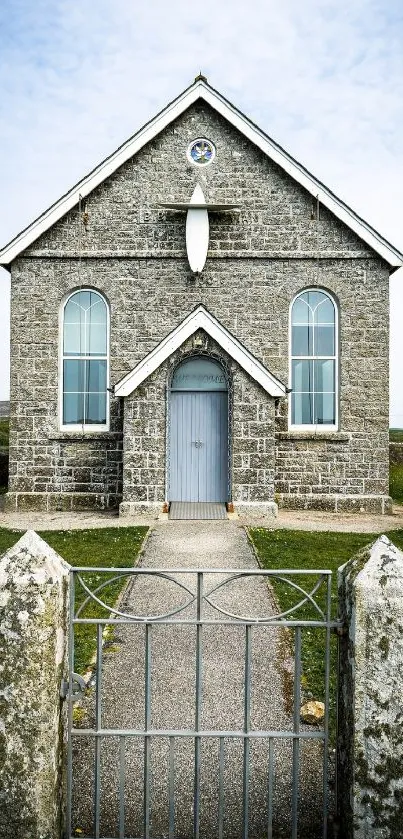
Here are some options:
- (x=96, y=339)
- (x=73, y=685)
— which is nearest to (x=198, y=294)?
(x=96, y=339)

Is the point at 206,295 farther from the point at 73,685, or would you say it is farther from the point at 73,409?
the point at 73,685

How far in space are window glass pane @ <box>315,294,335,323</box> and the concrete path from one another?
9.16 m

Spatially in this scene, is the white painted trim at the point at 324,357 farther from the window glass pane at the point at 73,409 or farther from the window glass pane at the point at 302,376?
the window glass pane at the point at 73,409

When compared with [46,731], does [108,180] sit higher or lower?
higher

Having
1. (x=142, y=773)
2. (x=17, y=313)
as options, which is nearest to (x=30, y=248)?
(x=17, y=313)

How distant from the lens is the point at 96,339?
1526cm

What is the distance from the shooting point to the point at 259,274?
14977 millimetres

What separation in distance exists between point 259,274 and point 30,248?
5.10m

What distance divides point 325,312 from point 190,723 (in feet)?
39.3

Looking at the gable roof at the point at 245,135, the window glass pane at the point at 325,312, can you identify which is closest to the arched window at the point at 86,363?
the gable roof at the point at 245,135

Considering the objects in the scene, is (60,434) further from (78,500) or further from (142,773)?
(142,773)

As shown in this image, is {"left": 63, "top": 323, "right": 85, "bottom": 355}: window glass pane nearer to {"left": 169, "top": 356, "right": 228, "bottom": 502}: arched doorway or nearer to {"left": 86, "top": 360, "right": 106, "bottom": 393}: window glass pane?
{"left": 86, "top": 360, "right": 106, "bottom": 393}: window glass pane

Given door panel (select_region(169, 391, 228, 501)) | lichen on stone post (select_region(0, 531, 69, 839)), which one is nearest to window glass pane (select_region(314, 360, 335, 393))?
door panel (select_region(169, 391, 228, 501))

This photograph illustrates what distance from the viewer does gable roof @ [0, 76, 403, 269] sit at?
1473 cm
